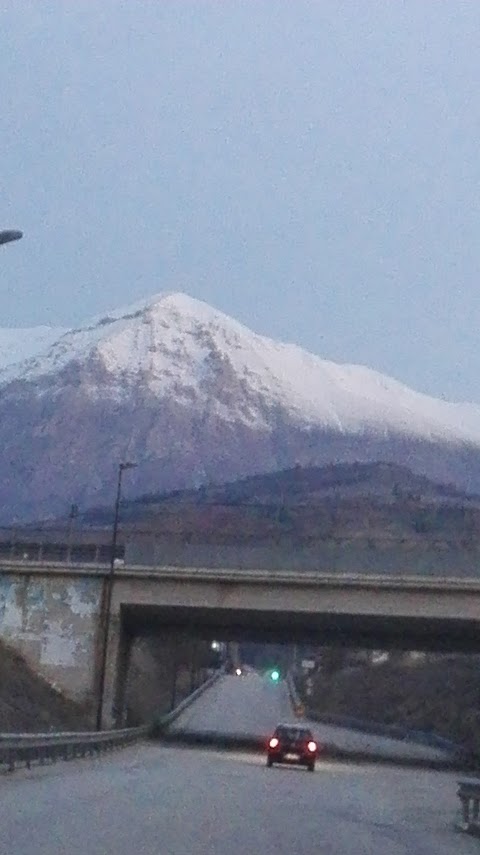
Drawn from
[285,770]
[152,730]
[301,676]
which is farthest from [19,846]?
[301,676]

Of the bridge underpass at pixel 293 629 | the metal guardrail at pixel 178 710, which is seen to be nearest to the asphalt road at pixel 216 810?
the bridge underpass at pixel 293 629

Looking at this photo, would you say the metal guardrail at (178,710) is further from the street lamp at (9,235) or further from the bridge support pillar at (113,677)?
the street lamp at (9,235)

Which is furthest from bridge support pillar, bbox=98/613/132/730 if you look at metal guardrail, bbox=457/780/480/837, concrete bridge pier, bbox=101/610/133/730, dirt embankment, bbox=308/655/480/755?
metal guardrail, bbox=457/780/480/837

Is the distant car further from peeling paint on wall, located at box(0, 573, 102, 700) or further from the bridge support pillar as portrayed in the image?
peeling paint on wall, located at box(0, 573, 102, 700)

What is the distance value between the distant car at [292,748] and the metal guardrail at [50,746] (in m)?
5.54

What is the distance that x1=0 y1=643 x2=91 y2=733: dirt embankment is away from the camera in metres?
58.0

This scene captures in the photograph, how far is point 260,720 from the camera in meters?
107

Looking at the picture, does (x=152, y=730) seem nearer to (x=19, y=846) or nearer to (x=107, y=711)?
(x=107, y=711)

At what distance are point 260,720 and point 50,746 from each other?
2522 inches

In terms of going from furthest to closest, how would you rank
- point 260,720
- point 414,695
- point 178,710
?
1. point 414,695
2. point 260,720
3. point 178,710

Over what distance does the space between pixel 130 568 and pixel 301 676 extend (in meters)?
105

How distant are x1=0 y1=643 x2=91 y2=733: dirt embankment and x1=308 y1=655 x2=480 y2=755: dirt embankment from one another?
18.5 m

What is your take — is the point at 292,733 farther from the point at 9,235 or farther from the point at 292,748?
the point at 9,235

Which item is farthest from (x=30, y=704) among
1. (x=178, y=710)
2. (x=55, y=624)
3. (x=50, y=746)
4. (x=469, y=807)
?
(x=178, y=710)
